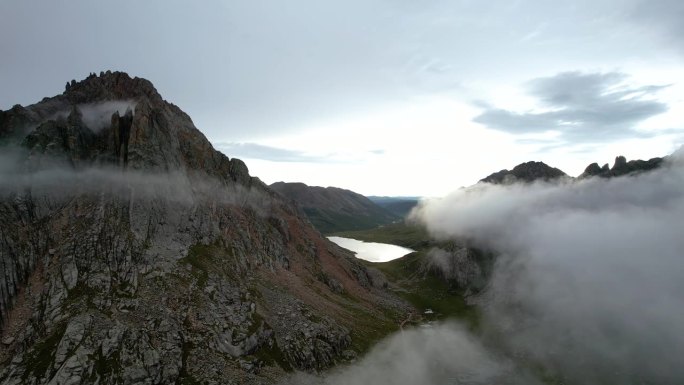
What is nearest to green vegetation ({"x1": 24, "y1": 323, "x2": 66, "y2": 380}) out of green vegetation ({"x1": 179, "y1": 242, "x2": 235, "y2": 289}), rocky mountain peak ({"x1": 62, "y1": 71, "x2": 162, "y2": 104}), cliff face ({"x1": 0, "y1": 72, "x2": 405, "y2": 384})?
cliff face ({"x1": 0, "y1": 72, "x2": 405, "y2": 384})

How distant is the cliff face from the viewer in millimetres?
57094

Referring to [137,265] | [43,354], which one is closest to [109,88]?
[137,265]

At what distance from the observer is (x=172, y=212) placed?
281ft

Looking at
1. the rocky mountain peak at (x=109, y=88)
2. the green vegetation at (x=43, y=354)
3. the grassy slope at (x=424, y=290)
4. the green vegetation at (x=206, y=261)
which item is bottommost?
the grassy slope at (x=424, y=290)

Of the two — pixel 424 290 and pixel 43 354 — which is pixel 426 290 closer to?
pixel 424 290

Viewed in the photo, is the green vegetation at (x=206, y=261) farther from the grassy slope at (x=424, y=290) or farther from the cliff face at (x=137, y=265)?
the grassy slope at (x=424, y=290)

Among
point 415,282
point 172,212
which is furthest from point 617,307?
point 172,212

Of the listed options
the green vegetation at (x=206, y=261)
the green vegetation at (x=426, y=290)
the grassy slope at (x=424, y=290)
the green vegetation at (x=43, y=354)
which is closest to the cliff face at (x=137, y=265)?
the green vegetation at (x=43, y=354)

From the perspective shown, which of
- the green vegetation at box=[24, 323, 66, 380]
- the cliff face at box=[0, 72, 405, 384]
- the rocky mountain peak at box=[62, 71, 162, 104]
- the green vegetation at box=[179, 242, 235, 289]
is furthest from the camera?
the rocky mountain peak at box=[62, 71, 162, 104]

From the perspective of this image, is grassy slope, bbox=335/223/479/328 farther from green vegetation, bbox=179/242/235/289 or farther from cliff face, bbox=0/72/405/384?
green vegetation, bbox=179/242/235/289

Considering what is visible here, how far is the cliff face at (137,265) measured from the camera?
5709cm

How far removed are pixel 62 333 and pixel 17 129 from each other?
48.1 metres

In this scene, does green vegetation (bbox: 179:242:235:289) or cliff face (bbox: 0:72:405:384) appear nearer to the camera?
cliff face (bbox: 0:72:405:384)

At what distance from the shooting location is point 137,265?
71.4 metres
